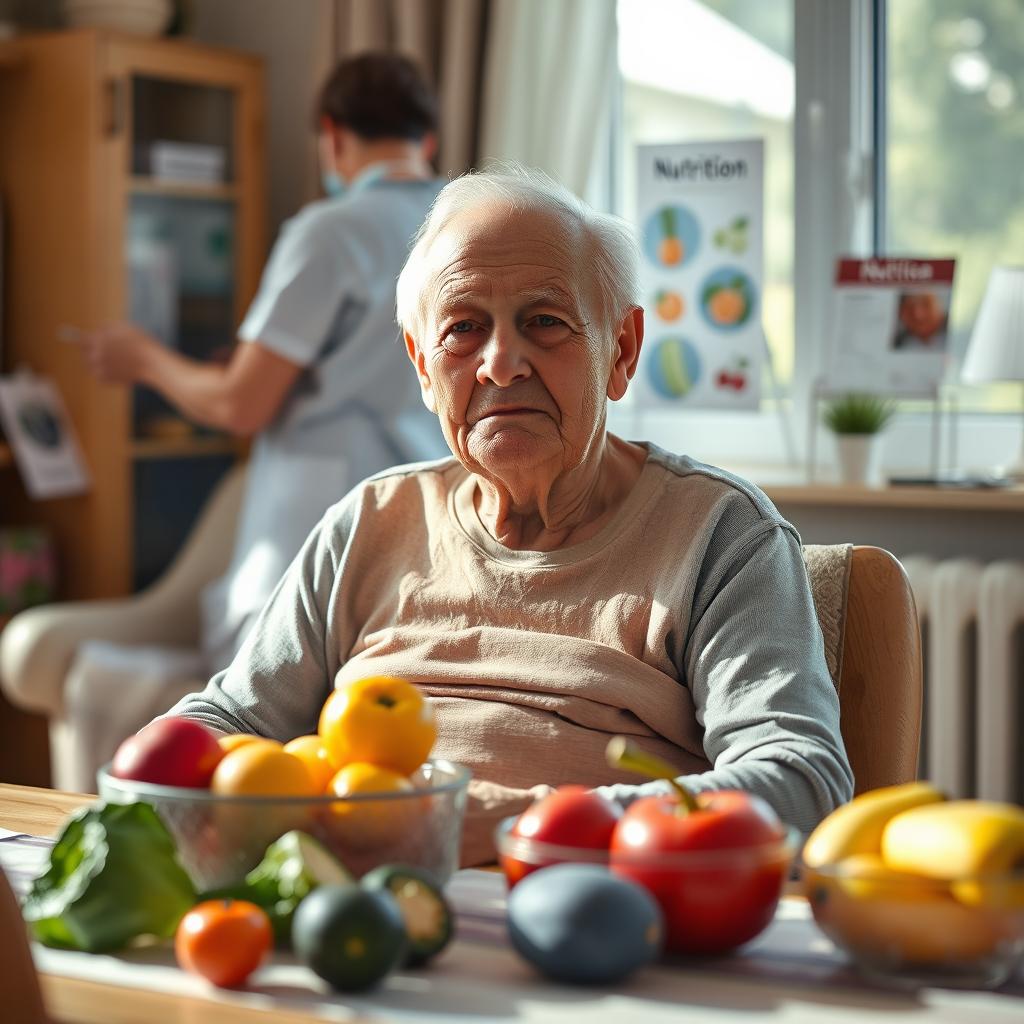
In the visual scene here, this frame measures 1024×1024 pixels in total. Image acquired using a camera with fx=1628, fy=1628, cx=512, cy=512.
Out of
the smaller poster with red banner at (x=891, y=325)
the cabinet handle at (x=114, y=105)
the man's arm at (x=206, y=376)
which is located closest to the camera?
A: the man's arm at (x=206, y=376)

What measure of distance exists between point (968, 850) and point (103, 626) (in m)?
2.65

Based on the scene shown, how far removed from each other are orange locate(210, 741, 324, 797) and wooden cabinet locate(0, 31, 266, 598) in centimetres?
258

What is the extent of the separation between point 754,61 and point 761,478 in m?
0.84

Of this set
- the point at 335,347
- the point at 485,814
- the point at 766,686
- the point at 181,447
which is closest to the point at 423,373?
the point at 766,686

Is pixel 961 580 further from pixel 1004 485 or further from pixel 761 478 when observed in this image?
pixel 761 478

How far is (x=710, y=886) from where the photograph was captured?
2.85 feet

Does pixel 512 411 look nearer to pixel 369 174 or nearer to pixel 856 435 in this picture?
pixel 369 174

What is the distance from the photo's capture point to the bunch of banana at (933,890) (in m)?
0.83

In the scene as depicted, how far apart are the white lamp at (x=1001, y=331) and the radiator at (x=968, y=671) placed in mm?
338

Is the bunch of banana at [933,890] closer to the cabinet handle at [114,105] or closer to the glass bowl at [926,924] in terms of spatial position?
the glass bowl at [926,924]

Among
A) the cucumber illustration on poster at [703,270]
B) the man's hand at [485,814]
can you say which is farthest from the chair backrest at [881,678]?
the cucumber illustration on poster at [703,270]

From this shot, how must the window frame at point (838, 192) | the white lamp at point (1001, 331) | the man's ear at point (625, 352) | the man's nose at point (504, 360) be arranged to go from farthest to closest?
the window frame at point (838, 192) < the white lamp at point (1001, 331) < the man's ear at point (625, 352) < the man's nose at point (504, 360)

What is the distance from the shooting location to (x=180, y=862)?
0.96m

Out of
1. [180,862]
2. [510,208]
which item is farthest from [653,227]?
[180,862]
